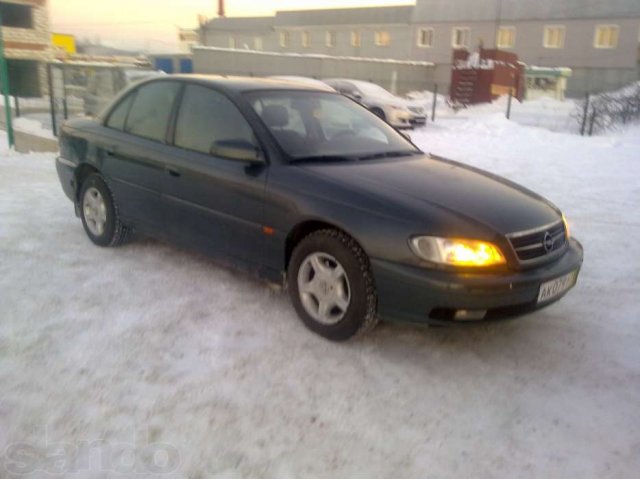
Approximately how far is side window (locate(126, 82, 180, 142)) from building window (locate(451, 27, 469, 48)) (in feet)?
124

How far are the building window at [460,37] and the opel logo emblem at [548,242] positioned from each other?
38.8 meters

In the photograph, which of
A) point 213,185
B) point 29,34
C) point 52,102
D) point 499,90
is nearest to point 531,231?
point 213,185

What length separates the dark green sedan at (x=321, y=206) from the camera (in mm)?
3123

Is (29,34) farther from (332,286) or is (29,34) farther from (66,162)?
(332,286)

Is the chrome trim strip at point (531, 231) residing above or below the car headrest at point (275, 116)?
below

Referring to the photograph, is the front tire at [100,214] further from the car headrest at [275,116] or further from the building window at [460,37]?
the building window at [460,37]

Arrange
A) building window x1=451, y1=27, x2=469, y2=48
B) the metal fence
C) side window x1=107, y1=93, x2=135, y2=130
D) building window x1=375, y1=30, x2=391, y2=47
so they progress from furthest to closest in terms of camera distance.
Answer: building window x1=375, y1=30, x2=391, y2=47 < building window x1=451, y1=27, x2=469, y2=48 < the metal fence < side window x1=107, y1=93, x2=135, y2=130

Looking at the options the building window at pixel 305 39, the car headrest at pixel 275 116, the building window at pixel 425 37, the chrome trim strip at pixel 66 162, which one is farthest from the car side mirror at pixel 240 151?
the building window at pixel 305 39

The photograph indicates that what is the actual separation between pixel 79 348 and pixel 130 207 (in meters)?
1.64

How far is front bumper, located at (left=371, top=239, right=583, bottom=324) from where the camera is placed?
305 centimetres

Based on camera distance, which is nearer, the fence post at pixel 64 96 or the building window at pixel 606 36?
the fence post at pixel 64 96

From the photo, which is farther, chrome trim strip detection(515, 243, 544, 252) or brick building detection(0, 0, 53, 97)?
brick building detection(0, 0, 53, 97)

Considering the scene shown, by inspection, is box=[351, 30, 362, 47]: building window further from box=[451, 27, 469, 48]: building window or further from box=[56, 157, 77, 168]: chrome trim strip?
box=[56, 157, 77, 168]: chrome trim strip

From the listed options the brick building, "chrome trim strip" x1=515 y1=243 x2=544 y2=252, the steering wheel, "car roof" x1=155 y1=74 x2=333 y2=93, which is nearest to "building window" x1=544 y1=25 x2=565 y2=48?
the brick building
